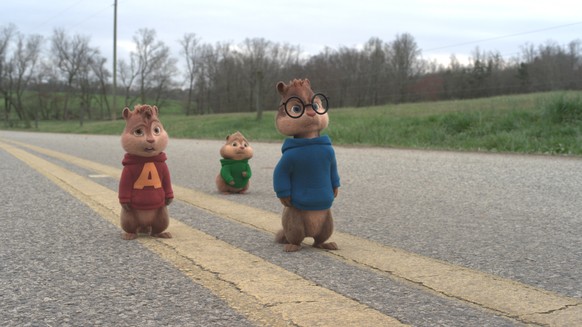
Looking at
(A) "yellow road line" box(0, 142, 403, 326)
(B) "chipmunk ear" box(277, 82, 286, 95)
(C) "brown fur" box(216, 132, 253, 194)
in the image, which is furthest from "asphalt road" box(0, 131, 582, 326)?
(B) "chipmunk ear" box(277, 82, 286, 95)

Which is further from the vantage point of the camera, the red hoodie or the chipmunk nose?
the red hoodie

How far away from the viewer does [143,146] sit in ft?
14.8

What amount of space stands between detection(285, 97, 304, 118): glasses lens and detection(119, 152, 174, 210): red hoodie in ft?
4.00

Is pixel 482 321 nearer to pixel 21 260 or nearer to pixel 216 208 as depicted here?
pixel 21 260

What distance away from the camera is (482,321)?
110 inches

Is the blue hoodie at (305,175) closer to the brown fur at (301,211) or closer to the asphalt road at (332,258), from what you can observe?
the brown fur at (301,211)

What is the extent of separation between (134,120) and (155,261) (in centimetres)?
124

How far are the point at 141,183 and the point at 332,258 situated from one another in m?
1.67

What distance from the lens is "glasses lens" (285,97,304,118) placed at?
4.28 m

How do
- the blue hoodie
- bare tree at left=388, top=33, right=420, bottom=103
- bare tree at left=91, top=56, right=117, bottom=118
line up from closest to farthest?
the blue hoodie → bare tree at left=388, top=33, right=420, bottom=103 → bare tree at left=91, top=56, right=117, bottom=118

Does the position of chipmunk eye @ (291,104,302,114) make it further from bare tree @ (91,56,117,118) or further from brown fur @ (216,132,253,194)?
bare tree @ (91,56,117,118)

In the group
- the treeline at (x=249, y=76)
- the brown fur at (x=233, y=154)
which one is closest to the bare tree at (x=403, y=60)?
the treeline at (x=249, y=76)

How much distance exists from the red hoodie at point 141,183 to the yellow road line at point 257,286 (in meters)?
0.32

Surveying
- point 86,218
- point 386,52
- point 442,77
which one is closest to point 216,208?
point 86,218
